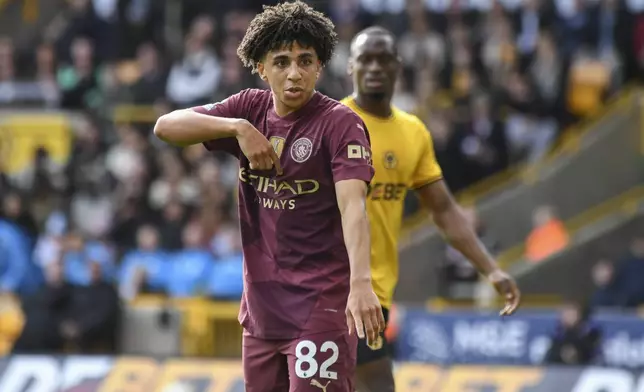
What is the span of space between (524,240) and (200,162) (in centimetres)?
424

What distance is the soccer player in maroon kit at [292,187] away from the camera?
22.2ft

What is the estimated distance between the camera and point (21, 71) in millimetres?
21234

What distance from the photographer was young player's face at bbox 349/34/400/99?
8.84 metres

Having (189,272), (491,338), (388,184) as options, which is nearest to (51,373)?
(189,272)

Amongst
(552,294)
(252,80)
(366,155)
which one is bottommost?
(552,294)

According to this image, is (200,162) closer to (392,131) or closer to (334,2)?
(334,2)

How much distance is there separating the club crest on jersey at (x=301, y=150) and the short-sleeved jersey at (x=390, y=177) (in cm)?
185

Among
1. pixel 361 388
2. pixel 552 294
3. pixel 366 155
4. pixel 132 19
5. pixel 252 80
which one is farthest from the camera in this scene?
pixel 132 19

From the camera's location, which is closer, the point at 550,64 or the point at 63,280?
the point at 63,280

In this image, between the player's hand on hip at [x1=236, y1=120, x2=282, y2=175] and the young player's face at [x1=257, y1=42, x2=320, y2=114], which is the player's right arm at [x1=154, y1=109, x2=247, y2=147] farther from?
the young player's face at [x1=257, y1=42, x2=320, y2=114]

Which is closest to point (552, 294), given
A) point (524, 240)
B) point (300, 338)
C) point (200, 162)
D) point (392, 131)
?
point (524, 240)

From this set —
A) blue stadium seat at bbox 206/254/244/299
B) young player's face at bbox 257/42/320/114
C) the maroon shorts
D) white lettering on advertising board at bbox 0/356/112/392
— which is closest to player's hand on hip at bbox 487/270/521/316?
the maroon shorts

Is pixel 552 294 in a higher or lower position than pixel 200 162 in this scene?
lower

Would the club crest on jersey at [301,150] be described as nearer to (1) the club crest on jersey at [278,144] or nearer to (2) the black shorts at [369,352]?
(1) the club crest on jersey at [278,144]
